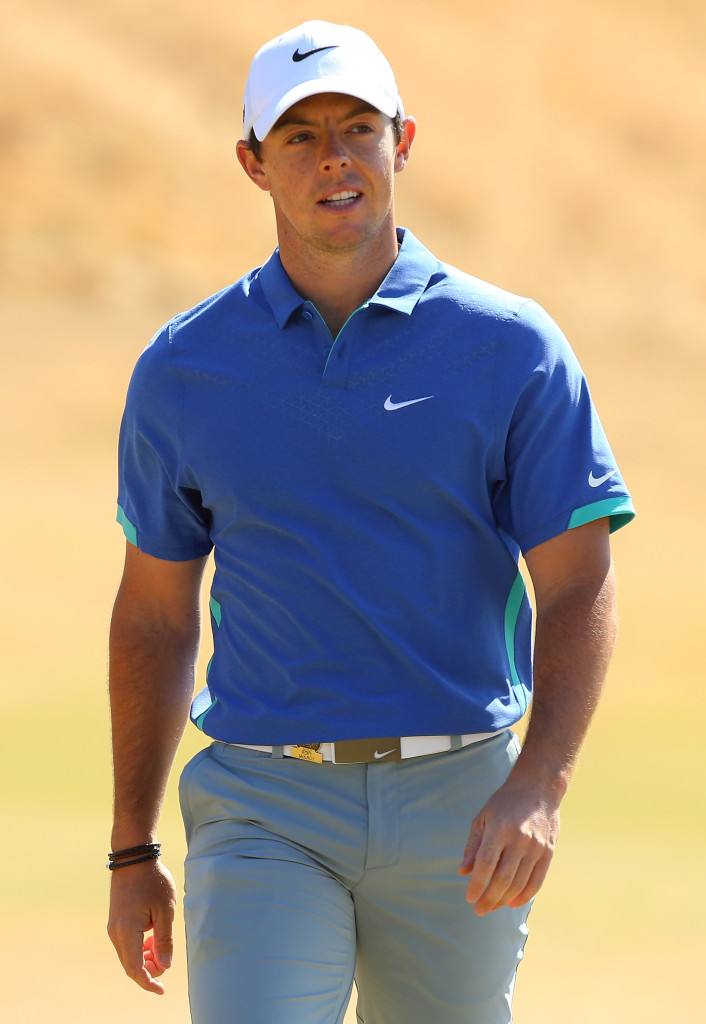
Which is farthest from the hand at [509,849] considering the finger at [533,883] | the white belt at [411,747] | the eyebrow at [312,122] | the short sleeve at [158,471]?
the eyebrow at [312,122]

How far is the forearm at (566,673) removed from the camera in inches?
83.0

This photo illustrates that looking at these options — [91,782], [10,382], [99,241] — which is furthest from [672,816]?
[99,241]

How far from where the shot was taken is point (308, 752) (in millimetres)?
2246

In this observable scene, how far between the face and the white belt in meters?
0.69

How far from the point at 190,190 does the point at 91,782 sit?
26.4 feet

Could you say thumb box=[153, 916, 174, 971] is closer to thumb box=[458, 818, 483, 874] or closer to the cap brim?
thumb box=[458, 818, 483, 874]

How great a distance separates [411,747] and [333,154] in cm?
81

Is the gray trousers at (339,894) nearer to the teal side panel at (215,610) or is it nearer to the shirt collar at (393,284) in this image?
the teal side panel at (215,610)

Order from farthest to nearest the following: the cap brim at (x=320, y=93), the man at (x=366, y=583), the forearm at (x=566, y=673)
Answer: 1. the cap brim at (x=320, y=93)
2. the man at (x=366, y=583)
3. the forearm at (x=566, y=673)

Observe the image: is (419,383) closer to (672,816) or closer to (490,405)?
(490,405)

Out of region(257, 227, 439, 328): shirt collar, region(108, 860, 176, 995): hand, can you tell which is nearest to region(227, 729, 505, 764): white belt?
region(108, 860, 176, 995): hand

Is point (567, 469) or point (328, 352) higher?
point (328, 352)

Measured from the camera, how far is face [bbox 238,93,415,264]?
236 cm

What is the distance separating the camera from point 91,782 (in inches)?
308
